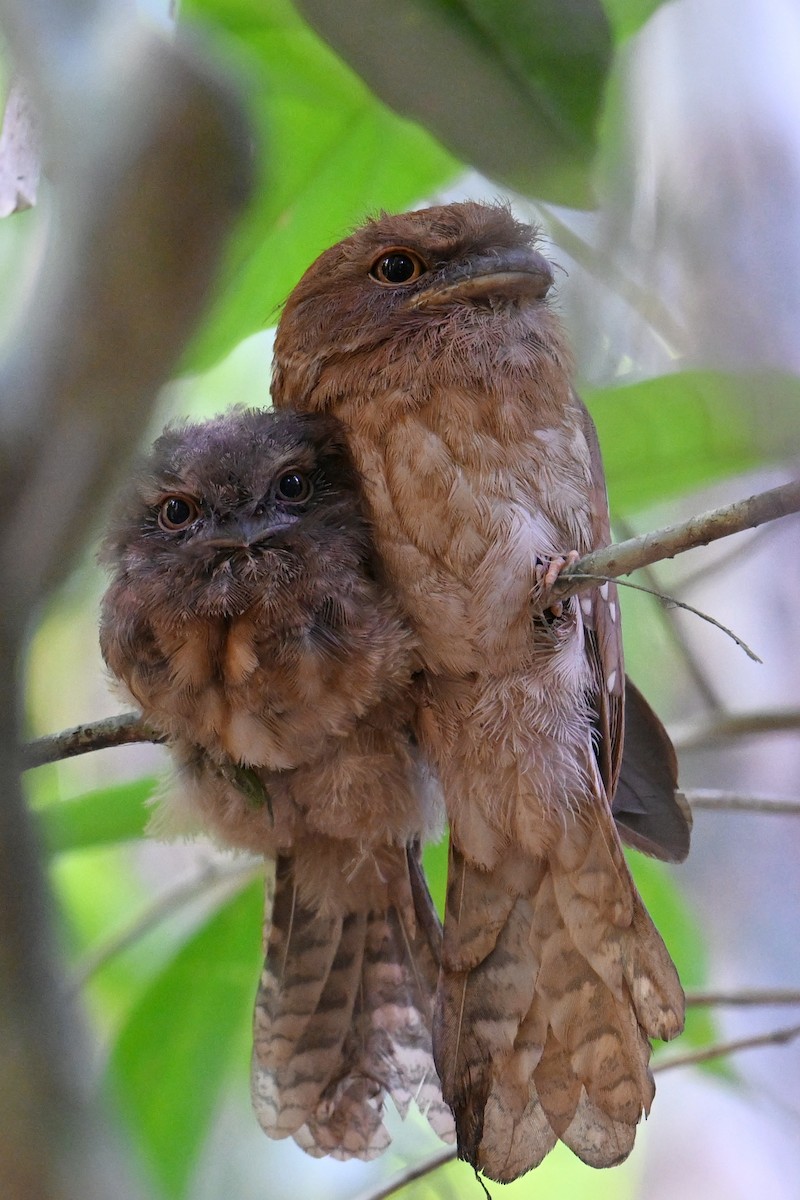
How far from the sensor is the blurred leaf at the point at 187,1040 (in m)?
1.02

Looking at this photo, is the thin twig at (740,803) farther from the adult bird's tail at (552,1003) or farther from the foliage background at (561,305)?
the adult bird's tail at (552,1003)

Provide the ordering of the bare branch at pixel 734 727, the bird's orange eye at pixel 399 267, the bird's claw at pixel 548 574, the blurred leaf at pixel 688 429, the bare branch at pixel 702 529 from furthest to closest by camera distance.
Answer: the bare branch at pixel 734 727 < the blurred leaf at pixel 688 429 < the bird's orange eye at pixel 399 267 < the bird's claw at pixel 548 574 < the bare branch at pixel 702 529

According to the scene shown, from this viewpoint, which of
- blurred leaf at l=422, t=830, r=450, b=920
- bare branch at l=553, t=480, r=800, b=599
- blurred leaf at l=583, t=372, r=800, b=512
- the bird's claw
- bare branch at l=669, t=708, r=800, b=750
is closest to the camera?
bare branch at l=553, t=480, r=800, b=599

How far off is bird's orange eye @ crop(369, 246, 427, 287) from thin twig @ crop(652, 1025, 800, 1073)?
0.87 meters

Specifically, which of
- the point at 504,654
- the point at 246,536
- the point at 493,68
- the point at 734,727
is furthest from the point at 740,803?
the point at 493,68

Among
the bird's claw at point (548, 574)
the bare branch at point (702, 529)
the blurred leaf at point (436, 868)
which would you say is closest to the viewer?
the bare branch at point (702, 529)

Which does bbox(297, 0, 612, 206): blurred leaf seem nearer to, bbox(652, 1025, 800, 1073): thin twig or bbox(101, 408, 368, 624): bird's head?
bbox(101, 408, 368, 624): bird's head

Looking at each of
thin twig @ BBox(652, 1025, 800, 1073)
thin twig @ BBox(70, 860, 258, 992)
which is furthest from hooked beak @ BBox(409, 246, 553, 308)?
thin twig @ BBox(652, 1025, 800, 1073)

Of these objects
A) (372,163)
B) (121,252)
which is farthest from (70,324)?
(372,163)

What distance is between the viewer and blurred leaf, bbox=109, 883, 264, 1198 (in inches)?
40.2

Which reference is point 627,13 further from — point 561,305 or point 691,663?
point 691,663

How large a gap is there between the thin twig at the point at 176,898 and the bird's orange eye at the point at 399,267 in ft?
2.38

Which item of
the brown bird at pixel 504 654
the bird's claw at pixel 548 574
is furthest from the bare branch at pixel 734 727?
the bird's claw at pixel 548 574

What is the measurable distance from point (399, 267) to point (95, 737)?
0.51 m
